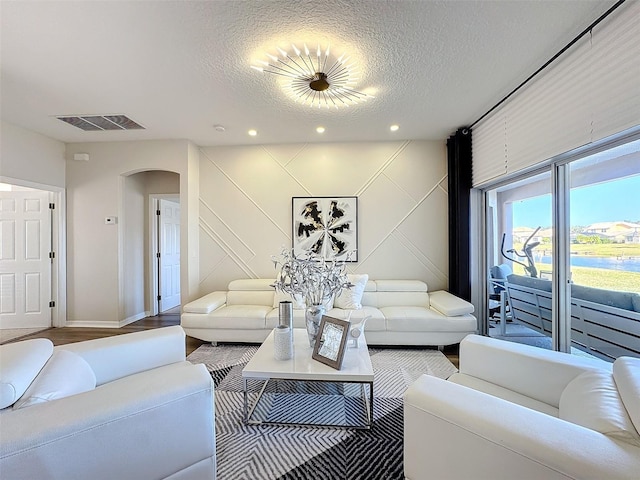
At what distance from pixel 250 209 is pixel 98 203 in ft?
7.29

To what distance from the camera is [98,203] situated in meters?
4.09

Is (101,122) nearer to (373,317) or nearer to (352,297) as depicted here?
(352,297)

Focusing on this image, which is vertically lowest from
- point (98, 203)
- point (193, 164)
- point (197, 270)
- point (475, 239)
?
point (197, 270)

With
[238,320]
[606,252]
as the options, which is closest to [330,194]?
[238,320]

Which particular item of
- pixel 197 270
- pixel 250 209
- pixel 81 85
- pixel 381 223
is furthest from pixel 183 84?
pixel 381 223

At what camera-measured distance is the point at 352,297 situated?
349cm

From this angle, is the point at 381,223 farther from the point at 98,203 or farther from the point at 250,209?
the point at 98,203

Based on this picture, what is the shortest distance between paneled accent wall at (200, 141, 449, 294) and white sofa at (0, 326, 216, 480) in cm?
289

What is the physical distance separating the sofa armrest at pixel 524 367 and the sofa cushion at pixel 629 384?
171mm

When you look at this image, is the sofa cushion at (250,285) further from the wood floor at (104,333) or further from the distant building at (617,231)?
the distant building at (617,231)

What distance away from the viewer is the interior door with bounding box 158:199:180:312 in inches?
193

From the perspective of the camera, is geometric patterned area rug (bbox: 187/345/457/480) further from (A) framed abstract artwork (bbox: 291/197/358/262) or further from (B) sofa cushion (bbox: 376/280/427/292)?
(A) framed abstract artwork (bbox: 291/197/358/262)

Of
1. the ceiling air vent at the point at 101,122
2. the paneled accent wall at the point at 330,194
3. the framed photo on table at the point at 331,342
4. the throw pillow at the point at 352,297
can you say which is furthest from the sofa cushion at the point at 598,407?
the ceiling air vent at the point at 101,122

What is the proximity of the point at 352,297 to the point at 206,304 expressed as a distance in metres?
1.80
